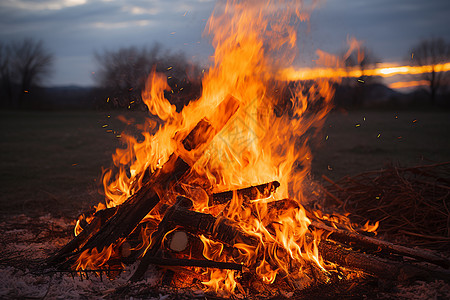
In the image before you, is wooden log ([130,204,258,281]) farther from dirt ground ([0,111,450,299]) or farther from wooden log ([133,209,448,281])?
dirt ground ([0,111,450,299])

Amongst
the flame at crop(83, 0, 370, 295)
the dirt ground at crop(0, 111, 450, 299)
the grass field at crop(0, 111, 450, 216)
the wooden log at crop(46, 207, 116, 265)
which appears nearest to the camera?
the dirt ground at crop(0, 111, 450, 299)

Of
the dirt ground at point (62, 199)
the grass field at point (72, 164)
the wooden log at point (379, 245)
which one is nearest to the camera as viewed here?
the dirt ground at point (62, 199)

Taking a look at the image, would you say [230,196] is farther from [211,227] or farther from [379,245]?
[379,245]

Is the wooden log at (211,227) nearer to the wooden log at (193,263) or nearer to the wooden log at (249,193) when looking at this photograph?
the wooden log at (193,263)

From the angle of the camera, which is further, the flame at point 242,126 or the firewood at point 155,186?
the flame at point 242,126

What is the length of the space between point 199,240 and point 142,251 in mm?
452

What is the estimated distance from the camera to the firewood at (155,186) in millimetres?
2865

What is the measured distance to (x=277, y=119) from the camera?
3844 millimetres

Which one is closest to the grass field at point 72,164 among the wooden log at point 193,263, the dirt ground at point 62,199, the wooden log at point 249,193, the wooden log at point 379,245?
the dirt ground at point 62,199

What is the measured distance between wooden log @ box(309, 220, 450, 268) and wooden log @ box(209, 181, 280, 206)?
19.4 inches

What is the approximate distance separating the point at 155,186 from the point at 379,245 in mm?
1939

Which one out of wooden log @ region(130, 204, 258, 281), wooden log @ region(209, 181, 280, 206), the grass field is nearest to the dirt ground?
the grass field

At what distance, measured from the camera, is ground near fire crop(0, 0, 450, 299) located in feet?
8.61

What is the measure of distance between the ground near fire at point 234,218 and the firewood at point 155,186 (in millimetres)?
10
